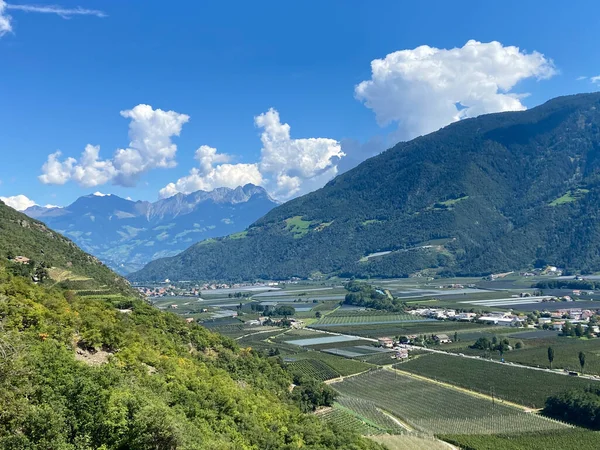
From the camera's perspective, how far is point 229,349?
53.2 m

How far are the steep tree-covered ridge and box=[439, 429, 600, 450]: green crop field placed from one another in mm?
16729

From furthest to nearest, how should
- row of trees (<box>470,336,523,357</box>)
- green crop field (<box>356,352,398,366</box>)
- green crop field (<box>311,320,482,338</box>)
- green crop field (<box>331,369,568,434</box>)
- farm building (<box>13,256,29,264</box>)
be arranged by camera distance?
green crop field (<box>311,320,482,338</box>)
row of trees (<box>470,336,523,357</box>)
green crop field (<box>356,352,398,366</box>)
farm building (<box>13,256,29,264</box>)
green crop field (<box>331,369,568,434</box>)

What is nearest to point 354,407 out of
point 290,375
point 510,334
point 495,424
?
point 290,375

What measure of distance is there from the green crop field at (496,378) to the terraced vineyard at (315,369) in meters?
13.6

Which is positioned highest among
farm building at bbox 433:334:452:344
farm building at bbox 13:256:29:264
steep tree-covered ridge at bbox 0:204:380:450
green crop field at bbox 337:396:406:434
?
farm building at bbox 13:256:29:264

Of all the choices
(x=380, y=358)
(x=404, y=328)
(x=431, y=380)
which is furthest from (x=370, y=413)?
(x=404, y=328)

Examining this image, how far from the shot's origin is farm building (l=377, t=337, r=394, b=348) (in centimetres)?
10481

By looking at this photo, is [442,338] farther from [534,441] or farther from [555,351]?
[534,441]

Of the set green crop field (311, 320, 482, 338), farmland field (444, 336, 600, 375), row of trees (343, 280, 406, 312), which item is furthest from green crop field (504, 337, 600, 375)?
row of trees (343, 280, 406, 312)

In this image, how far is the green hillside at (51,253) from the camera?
60.5 metres

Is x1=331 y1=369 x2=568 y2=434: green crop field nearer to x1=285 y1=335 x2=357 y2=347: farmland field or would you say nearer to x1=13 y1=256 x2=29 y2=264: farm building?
x1=285 y1=335 x2=357 y2=347: farmland field

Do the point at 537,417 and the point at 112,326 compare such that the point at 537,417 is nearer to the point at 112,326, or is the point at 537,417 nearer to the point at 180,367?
the point at 180,367

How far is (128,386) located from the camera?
24906mm

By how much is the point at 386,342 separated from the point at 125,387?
89.8 metres
